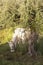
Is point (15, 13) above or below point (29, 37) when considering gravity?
above

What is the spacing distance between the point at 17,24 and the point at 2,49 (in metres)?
5.18

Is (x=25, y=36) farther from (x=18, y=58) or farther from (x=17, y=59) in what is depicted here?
(x=17, y=59)

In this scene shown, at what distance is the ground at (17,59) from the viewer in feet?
62.1

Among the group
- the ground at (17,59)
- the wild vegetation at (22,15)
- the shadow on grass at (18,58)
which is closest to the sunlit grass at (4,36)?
the shadow on grass at (18,58)

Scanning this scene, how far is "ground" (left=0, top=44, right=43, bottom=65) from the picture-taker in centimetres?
1892

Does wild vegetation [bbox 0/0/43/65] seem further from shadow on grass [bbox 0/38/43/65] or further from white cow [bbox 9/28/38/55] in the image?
white cow [bbox 9/28/38/55]

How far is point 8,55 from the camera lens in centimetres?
2191

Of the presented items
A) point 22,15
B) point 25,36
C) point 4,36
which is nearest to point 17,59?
point 25,36

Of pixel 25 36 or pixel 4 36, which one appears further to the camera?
pixel 4 36

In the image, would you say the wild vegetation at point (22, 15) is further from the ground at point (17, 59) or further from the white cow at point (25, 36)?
the white cow at point (25, 36)

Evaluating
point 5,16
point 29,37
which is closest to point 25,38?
point 29,37

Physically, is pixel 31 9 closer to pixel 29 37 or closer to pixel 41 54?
pixel 29 37

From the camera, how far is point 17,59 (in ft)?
67.8

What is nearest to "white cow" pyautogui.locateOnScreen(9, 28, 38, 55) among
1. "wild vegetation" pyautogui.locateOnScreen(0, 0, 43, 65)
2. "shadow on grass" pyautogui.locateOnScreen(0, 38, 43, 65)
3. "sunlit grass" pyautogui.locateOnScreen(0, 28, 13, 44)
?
"wild vegetation" pyautogui.locateOnScreen(0, 0, 43, 65)
